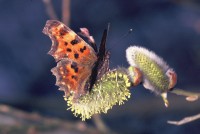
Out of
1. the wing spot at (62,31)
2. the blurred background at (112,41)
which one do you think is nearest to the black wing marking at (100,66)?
the wing spot at (62,31)

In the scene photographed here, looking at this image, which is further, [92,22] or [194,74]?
[92,22]

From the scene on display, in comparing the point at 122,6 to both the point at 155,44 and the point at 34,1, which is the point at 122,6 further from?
the point at 34,1

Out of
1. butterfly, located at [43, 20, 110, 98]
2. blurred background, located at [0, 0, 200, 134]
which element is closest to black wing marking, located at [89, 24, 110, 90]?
butterfly, located at [43, 20, 110, 98]

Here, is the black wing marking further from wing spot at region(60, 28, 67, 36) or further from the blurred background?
the blurred background

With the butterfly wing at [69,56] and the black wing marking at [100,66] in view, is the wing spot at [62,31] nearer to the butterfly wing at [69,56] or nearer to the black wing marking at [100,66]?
the butterfly wing at [69,56]

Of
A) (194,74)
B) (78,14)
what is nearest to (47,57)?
(78,14)

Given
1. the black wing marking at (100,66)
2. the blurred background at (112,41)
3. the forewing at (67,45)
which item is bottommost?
the black wing marking at (100,66)

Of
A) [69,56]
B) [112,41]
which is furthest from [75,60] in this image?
[112,41]
